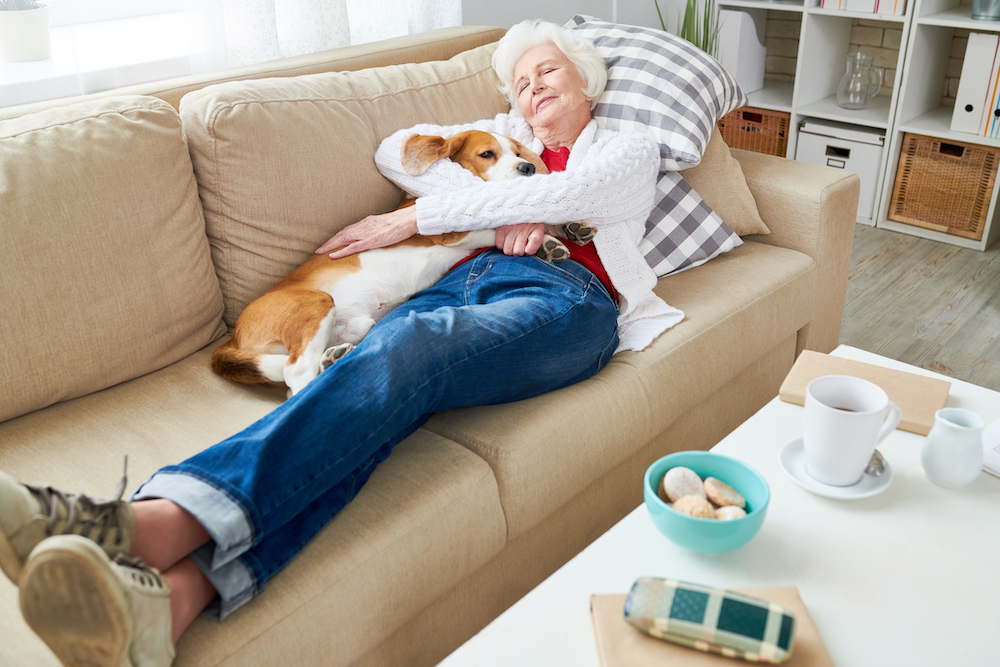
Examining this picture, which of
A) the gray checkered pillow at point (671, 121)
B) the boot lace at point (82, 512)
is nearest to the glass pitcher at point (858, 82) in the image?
the gray checkered pillow at point (671, 121)

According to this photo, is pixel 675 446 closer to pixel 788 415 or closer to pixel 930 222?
pixel 788 415

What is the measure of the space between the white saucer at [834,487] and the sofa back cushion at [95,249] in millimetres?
1118

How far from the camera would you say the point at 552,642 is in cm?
84

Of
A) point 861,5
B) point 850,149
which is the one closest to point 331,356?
point 850,149

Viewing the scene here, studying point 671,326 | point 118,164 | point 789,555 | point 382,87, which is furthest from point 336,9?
point 789,555

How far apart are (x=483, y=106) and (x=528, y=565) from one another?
1.12 metres

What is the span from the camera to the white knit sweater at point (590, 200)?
153 cm

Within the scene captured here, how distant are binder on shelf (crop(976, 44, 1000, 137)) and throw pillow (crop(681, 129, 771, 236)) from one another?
1.49m

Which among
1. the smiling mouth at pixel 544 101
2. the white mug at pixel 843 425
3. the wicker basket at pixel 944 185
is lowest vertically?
the wicker basket at pixel 944 185

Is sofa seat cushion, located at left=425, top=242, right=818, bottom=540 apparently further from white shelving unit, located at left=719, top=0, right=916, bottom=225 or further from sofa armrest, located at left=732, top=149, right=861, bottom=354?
white shelving unit, located at left=719, top=0, right=916, bottom=225

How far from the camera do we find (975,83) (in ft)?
9.29

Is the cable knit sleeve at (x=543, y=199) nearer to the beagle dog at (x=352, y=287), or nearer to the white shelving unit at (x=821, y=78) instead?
the beagle dog at (x=352, y=287)

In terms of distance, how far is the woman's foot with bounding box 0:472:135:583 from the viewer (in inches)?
32.5

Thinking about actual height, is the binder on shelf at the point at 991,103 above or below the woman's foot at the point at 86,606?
above
